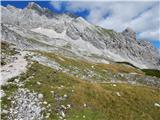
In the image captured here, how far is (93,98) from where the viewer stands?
137ft

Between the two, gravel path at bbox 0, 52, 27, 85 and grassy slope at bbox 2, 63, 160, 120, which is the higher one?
gravel path at bbox 0, 52, 27, 85

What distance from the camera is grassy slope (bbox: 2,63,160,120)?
38.4 metres

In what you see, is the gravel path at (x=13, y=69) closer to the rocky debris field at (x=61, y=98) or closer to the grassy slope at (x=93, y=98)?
the rocky debris field at (x=61, y=98)

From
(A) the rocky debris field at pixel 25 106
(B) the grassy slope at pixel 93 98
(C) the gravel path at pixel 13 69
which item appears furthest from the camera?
(C) the gravel path at pixel 13 69

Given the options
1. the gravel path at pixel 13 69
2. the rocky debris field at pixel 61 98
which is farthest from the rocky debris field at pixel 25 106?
the gravel path at pixel 13 69

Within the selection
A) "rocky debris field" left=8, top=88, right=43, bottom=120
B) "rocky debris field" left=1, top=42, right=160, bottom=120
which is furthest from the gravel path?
"rocky debris field" left=8, top=88, right=43, bottom=120

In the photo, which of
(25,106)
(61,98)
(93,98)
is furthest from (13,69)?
(93,98)

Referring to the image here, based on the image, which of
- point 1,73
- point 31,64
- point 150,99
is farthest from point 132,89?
point 1,73

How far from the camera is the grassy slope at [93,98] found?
3841 cm

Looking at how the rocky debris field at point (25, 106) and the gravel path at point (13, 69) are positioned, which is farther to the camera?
the gravel path at point (13, 69)

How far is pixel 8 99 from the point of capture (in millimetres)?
37469

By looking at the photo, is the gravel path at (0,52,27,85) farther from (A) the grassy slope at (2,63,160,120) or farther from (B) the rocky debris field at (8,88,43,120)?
(B) the rocky debris field at (8,88,43,120)

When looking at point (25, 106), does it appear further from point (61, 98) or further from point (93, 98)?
point (93, 98)

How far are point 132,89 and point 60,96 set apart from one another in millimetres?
14720
